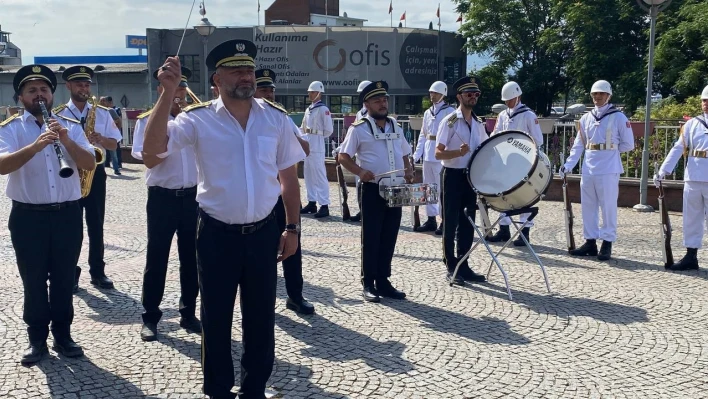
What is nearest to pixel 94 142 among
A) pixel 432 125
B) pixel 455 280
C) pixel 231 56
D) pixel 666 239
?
pixel 231 56

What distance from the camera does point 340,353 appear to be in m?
5.57

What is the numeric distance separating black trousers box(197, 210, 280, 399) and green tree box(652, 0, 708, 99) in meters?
20.6

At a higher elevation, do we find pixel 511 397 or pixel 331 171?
pixel 331 171

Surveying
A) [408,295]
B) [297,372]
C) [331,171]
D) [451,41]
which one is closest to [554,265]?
[408,295]

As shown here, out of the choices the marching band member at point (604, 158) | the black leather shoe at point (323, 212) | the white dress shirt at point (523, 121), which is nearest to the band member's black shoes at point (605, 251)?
the marching band member at point (604, 158)

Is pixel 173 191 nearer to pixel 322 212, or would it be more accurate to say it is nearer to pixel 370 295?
pixel 370 295

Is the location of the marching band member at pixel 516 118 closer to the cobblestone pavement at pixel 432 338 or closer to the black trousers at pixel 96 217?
the cobblestone pavement at pixel 432 338

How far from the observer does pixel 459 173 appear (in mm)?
7695

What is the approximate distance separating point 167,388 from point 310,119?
8494 mm

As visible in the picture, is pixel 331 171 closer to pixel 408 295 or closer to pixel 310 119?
pixel 310 119

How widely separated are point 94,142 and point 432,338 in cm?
384

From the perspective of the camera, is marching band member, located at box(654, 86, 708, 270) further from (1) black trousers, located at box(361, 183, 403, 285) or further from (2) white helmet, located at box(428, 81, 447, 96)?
(2) white helmet, located at box(428, 81, 447, 96)

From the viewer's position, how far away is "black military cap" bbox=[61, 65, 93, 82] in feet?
23.8

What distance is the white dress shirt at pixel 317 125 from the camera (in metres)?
12.8
